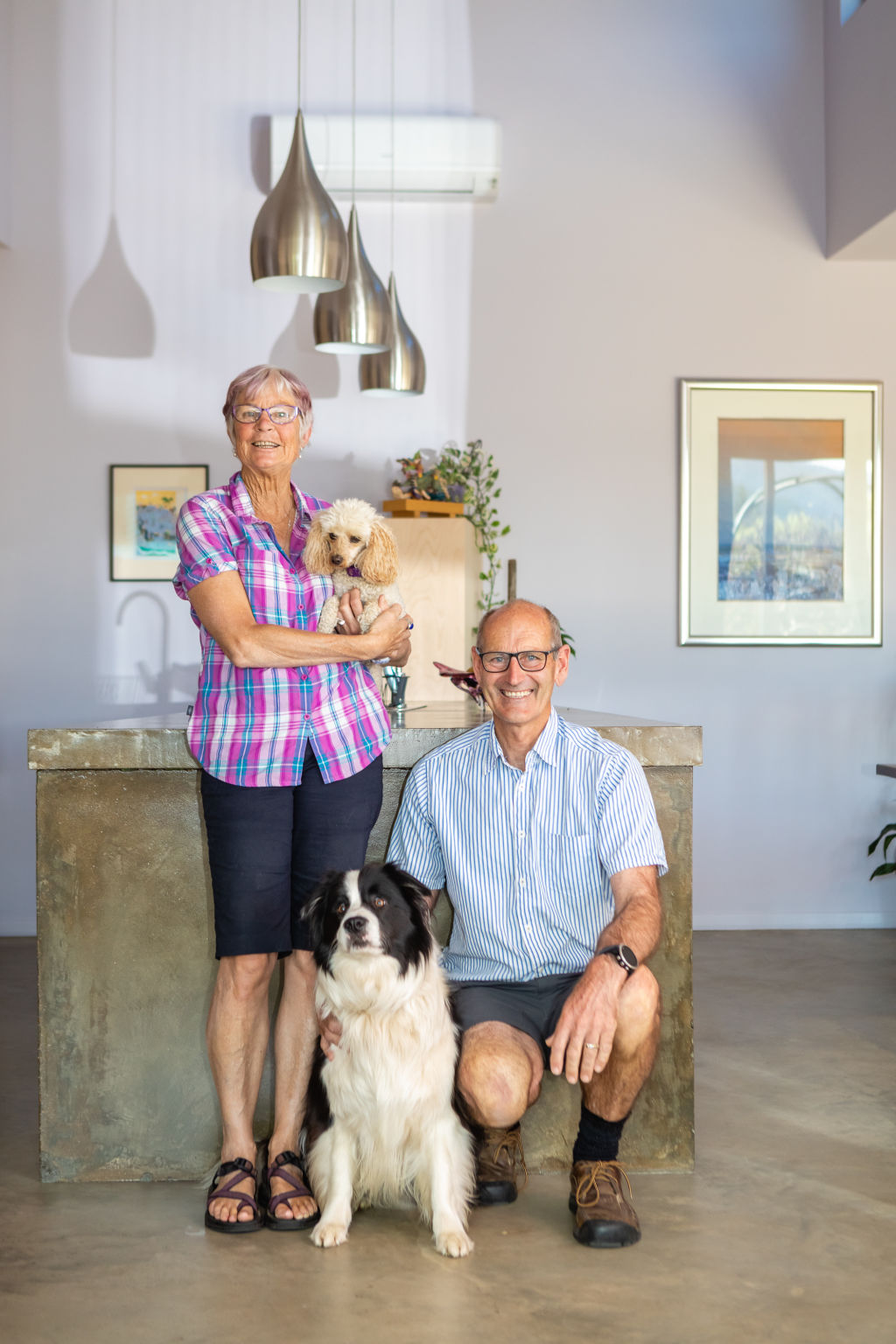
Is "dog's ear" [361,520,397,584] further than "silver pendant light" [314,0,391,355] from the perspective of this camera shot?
No

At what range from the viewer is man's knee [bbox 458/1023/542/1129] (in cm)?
212

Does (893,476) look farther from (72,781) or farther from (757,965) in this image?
(72,781)

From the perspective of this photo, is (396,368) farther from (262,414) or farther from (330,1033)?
(330,1033)

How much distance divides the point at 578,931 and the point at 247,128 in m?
3.84

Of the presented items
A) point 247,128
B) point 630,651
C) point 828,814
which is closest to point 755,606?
point 630,651

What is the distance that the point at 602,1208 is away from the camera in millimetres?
2107

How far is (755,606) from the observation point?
4.93 metres

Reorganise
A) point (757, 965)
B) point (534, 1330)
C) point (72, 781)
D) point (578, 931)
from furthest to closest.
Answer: point (757, 965), point (72, 781), point (578, 931), point (534, 1330)

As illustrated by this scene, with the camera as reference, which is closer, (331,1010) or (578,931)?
(331,1010)

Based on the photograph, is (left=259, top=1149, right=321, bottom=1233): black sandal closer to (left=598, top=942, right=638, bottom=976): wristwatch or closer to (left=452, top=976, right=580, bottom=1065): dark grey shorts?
(left=452, top=976, right=580, bottom=1065): dark grey shorts

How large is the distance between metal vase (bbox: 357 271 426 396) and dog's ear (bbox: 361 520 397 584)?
5.91ft

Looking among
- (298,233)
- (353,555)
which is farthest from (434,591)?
(353,555)

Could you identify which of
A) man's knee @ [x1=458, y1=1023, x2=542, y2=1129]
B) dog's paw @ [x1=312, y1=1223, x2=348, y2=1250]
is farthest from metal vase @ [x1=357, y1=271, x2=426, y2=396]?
dog's paw @ [x1=312, y1=1223, x2=348, y2=1250]

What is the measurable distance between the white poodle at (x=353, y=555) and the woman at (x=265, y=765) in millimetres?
76
